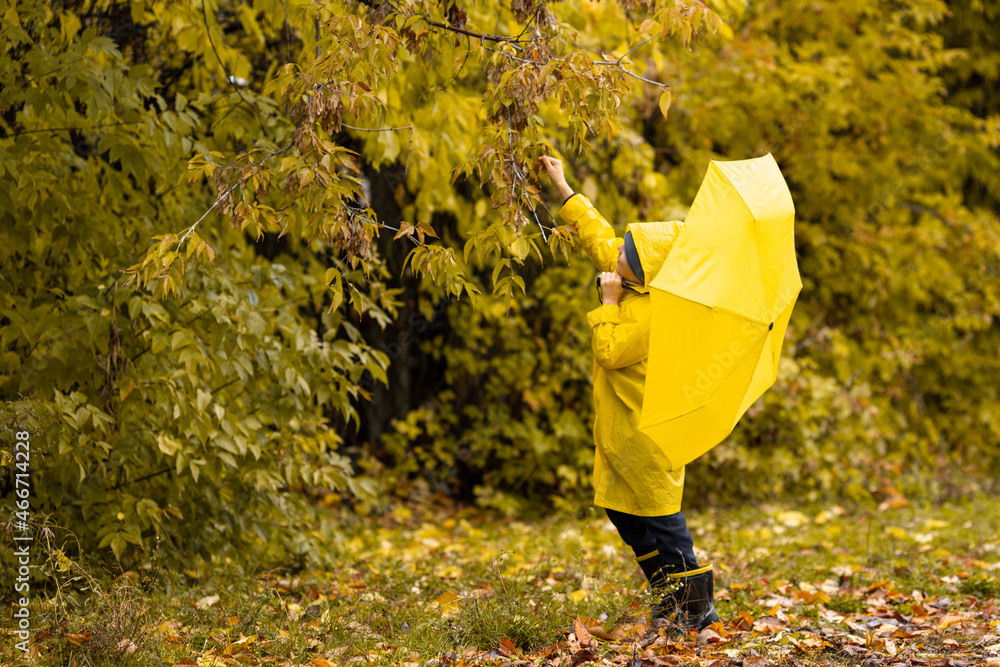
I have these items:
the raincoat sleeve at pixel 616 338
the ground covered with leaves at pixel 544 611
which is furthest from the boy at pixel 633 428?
the ground covered with leaves at pixel 544 611

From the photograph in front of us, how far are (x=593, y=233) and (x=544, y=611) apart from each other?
157 cm

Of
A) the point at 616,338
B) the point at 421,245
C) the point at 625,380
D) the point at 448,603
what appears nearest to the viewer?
the point at 421,245

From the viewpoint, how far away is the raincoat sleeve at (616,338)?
9.95ft

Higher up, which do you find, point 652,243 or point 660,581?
point 652,243

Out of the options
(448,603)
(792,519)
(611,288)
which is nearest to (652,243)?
(611,288)

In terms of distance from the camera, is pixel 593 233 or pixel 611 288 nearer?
pixel 611 288

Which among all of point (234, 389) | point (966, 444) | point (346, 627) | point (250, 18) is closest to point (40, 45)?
point (250, 18)

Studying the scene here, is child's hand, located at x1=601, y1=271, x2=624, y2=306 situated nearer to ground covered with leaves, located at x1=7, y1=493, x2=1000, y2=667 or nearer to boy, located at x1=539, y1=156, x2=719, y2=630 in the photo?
boy, located at x1=539, y1=156, x2=719, y2=630

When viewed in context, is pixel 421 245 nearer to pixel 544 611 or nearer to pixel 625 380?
pixel 625 380

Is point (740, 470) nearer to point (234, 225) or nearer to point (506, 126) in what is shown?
point (506, 126)

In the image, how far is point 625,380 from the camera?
318 cm

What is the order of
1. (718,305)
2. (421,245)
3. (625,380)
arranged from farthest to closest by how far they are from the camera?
1. (625,380)
2. (421,245)
3. (718,305)

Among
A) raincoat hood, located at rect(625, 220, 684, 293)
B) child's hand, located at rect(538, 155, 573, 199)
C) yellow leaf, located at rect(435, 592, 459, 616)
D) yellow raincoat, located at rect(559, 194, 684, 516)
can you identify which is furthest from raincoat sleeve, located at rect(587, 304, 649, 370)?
yellow leaf, located at rect(435, 592, 459, 616)

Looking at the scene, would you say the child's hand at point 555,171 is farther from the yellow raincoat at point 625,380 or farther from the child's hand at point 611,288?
the child's hand at point 611,288
